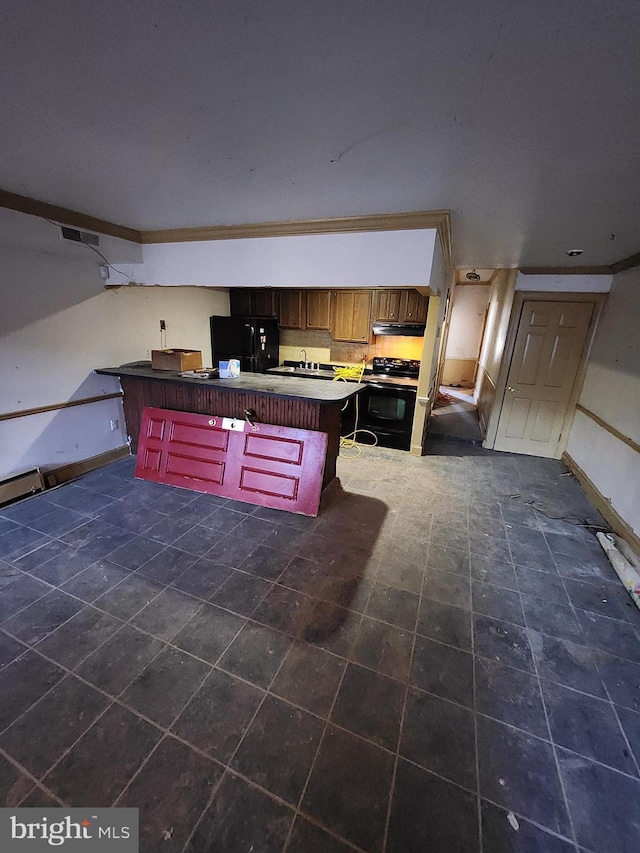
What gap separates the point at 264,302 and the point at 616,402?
473 centimetres

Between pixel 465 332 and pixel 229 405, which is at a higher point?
pixel 465 332

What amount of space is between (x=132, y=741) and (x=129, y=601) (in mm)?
753

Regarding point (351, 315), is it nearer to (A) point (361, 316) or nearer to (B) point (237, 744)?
(A) point (361, 316)

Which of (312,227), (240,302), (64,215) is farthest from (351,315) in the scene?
(64,215)

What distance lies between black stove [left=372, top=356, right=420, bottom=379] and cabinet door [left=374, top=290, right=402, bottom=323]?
585 millimetres

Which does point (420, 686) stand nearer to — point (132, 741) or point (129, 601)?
point (132, 741)

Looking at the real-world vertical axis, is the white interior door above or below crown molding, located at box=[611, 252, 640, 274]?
below

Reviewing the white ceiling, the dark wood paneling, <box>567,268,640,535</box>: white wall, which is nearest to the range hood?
<box>567,268,640,535</box>: white wall

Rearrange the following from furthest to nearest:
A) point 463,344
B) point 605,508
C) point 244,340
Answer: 1. point 463,344
2. point 244,340
3. point 605,508

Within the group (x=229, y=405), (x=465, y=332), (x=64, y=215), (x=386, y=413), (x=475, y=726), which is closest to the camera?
(x=475, y=726)

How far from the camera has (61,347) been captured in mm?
3109

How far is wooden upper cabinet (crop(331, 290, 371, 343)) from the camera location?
4832 mm

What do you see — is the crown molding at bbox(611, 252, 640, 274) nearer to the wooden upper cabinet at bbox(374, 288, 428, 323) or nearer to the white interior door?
the white interior door

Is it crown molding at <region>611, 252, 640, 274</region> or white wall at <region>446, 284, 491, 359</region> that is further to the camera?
white wall at <region>446, 284, 491, 359</region>
